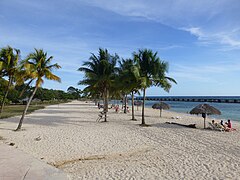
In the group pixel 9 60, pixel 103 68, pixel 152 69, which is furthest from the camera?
pixel 103 68

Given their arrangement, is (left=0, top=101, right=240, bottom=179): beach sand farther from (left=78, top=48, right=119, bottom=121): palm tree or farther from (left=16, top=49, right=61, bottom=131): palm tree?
(left=78, top=48, right=119, bottom=121): palm tree

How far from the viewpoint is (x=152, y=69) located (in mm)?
13906

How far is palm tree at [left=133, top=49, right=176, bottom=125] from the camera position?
1384 cm

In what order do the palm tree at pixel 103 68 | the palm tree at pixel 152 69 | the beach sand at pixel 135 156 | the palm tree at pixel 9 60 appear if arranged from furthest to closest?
the palm tree at pixel 103 68 < the palm tree at pixel 152 69 < the palm tree at pixel 9 60 < the beach sand at pixel 135 156

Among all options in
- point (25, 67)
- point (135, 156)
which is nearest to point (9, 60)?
point (25, 67)

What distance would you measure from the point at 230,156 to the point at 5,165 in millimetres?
6891

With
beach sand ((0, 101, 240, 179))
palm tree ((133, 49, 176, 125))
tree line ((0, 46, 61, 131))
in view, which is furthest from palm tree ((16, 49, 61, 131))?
palm tree ((133, 49, 176, 125))

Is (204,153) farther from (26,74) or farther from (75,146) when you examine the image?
(26,74)

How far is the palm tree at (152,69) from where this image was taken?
13.8 m

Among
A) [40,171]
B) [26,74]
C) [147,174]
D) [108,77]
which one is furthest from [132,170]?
[108,77]

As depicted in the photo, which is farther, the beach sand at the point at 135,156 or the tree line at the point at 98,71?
the tree line at the point at 98,71

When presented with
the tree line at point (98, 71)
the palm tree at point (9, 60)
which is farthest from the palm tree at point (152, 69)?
the palm tree at point (9, 60)

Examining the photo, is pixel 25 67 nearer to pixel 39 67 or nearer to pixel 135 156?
pixel 39 67

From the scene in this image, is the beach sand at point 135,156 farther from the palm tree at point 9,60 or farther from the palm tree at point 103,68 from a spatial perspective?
the palm tree at point 103,68
